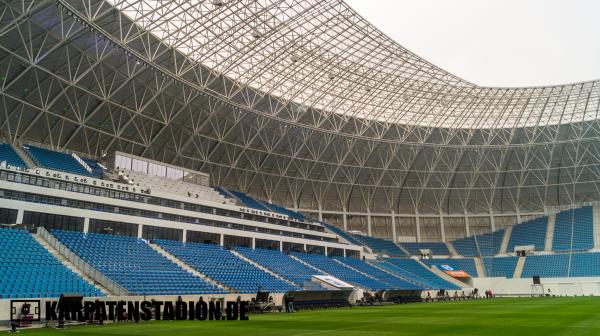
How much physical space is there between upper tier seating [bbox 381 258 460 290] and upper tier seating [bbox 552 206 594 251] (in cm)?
1935

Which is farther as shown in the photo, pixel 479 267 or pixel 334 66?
pixel 479 267

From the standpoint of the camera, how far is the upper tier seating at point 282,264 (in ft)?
160

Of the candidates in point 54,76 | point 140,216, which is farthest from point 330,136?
point 54,76

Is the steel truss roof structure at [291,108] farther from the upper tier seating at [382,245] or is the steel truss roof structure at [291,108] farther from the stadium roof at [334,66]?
the upper tier seating at [382,245]

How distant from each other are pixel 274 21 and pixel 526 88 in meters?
36.2

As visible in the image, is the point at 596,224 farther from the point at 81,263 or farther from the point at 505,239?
the point at 81,263

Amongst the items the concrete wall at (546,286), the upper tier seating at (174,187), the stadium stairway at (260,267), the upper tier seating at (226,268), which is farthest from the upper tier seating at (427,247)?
the upper tier seating at (226,268)

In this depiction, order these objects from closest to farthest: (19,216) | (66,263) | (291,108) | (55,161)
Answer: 1. (66,263)
2. (19,216)
3. (55,161)
4. (291,108)

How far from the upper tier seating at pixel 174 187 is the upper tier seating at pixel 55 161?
4.70 m

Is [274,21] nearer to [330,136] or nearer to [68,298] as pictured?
[330,136]

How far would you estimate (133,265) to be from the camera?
35594 millimetres

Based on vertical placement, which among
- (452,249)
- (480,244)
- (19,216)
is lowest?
(452,249)

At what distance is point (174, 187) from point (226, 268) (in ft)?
43.9

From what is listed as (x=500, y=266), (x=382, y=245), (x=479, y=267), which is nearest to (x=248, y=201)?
(x=382, y=245)
